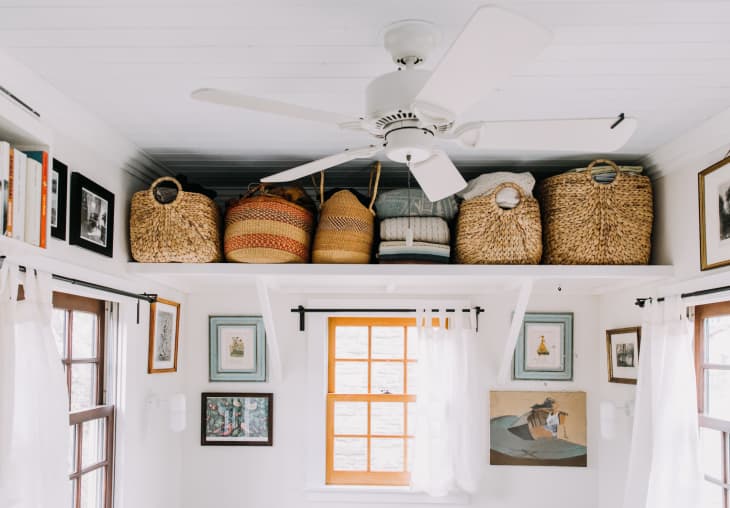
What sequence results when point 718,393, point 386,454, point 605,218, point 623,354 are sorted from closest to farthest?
point 718,393, point 605,218, point 623,354, point 386,454

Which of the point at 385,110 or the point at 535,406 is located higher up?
the point at 385,110

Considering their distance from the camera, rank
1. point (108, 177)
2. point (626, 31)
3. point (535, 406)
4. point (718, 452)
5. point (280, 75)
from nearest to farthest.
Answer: point (626, 31) → point (280, 75) → point (718, 452) → point (108, 177) → point (535, 406)

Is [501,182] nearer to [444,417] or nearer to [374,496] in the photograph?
[444,417]

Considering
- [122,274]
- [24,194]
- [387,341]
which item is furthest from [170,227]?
[387,341]

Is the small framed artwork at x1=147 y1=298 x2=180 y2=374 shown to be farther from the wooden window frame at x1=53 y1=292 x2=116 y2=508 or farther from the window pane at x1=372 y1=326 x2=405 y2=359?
the window pane at x1=372 y1=326 x2=405 y2=359

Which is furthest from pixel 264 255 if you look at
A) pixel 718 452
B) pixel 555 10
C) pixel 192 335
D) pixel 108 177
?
pixel 718 452

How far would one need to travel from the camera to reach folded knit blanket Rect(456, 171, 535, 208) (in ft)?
10.1

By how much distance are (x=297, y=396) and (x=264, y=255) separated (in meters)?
1.07

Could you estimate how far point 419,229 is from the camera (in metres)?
3.17

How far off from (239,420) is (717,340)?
93.7 inches

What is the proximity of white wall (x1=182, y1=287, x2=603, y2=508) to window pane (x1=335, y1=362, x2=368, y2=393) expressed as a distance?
5.7 inches

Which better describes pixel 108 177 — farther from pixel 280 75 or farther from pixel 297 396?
pixel 297 396

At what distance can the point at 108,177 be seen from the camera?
9.64ft

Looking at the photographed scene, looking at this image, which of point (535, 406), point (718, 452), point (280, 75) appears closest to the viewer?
point (280, 75)
